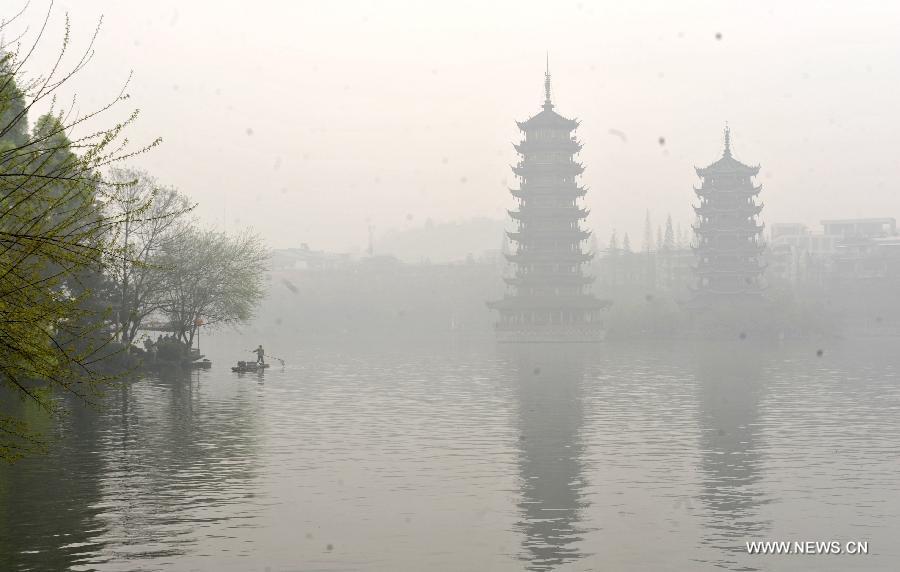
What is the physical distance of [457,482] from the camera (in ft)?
75.8

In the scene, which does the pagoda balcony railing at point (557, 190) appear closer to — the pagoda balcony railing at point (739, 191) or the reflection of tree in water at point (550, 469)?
the pagoda balcony railing at point (739, 191)

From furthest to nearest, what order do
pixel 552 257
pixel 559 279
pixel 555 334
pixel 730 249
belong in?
pixel 730 249 < pixel 552 257 < pixel 559 279 < pixel 555 334

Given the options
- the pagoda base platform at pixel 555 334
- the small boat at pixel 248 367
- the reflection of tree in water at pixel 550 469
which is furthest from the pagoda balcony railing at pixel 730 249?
the small boat at pixel 248 367

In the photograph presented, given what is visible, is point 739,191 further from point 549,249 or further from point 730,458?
point 730,458

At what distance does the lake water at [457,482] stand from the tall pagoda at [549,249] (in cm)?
6662

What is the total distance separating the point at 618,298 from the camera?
133000 millimetres

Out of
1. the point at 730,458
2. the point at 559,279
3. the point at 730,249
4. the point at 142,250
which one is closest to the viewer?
the point at 730,458

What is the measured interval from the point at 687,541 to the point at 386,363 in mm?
59882

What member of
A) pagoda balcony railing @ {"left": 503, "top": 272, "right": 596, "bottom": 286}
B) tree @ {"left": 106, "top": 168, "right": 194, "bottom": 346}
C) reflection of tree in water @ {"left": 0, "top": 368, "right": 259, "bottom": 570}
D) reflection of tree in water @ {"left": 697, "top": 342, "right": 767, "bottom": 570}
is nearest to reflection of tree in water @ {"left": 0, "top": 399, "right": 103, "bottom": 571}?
reflection of tree in water @ {"left": 0, "top": 368, "right": 259, "bottom": 570}

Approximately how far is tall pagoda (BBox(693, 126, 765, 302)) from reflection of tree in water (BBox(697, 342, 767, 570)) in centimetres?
6387

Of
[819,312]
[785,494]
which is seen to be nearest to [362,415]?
[785,494]

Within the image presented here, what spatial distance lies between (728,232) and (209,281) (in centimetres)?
7589

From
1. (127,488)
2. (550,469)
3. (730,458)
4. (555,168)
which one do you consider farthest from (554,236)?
(127,488)

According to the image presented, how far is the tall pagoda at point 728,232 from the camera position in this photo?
122 meters
